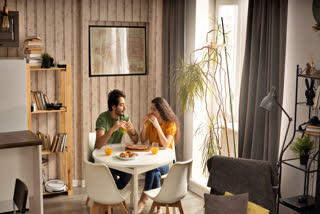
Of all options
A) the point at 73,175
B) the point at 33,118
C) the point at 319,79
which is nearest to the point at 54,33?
the point at 33,118

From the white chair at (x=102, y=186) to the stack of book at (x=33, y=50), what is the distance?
1660 mm

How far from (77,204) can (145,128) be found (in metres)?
1.23

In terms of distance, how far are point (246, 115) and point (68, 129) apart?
2193 mm

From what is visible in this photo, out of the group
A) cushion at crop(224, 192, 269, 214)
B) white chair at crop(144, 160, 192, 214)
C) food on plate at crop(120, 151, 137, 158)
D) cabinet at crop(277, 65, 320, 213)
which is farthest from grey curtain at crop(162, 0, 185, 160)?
cushion at crop(224, 192, 269, 214)

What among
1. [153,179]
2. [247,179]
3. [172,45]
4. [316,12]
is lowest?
[153,179]

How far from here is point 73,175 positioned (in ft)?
18.5

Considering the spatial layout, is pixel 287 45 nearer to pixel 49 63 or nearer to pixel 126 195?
pixel 126 195

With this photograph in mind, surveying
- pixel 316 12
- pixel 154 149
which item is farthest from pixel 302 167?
pixel 154 149

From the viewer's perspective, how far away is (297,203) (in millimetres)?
3619

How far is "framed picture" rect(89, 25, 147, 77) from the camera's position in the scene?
553cm

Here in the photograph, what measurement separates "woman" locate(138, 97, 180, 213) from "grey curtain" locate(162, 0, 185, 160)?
66 centimetres

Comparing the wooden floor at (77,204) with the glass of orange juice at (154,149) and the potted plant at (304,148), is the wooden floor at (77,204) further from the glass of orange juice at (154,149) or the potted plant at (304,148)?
the potted plant at (304,148)

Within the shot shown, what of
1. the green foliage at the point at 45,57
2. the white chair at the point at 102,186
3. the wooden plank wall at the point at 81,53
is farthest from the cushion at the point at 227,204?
the green foliage at the point at 45,57

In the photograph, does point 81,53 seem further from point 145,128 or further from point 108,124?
point 145,128
